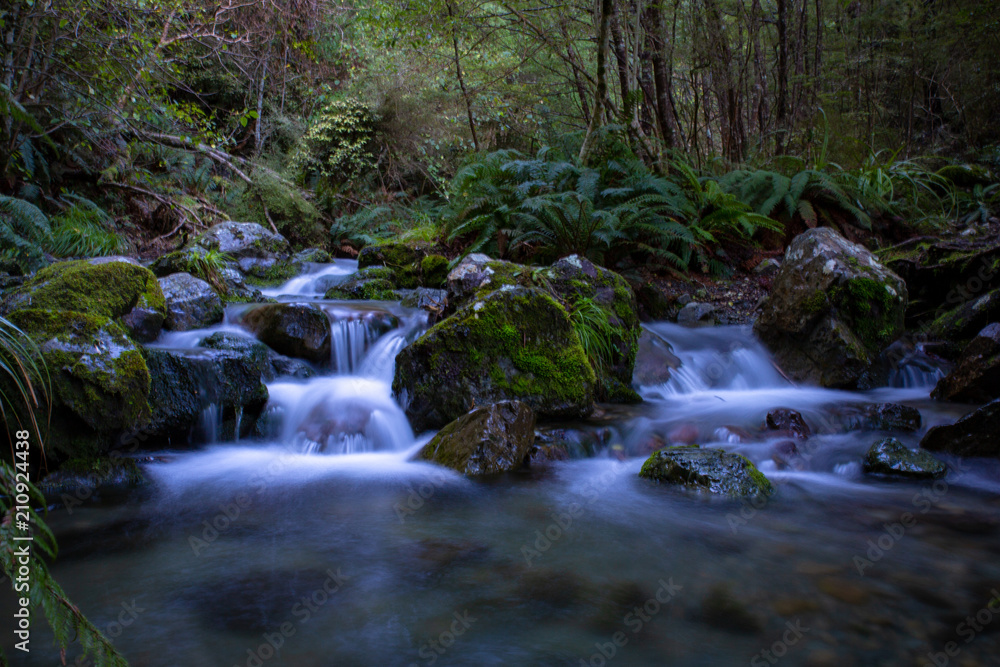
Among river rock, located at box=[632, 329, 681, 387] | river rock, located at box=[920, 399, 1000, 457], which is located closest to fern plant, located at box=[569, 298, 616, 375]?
river rock, located at box=[632, 329, 681, 387]

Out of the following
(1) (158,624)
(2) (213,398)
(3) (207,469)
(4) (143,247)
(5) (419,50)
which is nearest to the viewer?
(1) (158,624)

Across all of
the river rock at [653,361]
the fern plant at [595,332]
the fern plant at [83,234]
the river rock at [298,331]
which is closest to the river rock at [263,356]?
the river rock at [298,331]

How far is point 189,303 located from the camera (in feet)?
21.8

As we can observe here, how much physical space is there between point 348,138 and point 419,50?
2574 mm

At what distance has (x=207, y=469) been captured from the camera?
14.0 ft

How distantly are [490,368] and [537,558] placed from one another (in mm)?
2220

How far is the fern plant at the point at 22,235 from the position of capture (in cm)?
648

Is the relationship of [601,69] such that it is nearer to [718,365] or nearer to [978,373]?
[718,365]

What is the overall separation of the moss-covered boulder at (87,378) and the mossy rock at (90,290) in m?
0.74

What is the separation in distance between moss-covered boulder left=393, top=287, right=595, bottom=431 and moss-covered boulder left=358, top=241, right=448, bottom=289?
3.72 meters

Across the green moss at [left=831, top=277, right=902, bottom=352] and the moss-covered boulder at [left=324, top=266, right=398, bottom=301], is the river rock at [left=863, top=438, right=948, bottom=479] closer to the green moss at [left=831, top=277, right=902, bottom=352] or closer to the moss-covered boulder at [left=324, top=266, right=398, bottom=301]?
the green moss at [left=831, top=277, right=902, bottom=352]

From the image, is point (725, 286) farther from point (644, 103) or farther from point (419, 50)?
point (419, 50)

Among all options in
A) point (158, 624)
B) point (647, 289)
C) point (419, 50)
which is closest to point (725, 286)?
point (647, 289)

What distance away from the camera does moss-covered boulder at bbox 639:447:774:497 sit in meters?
3.74
